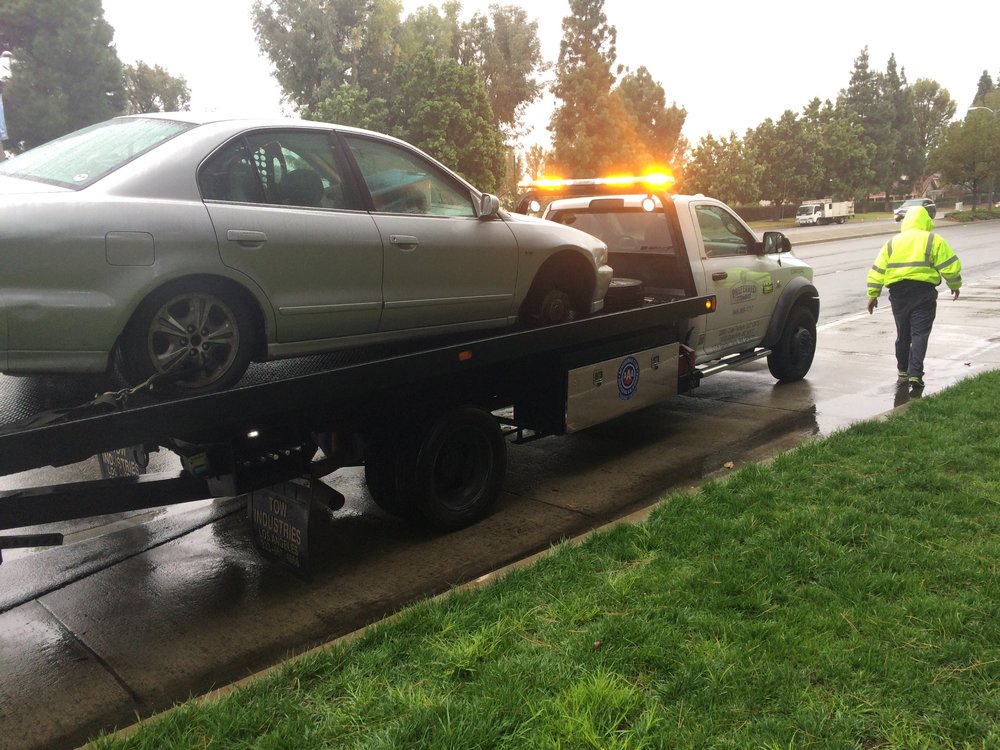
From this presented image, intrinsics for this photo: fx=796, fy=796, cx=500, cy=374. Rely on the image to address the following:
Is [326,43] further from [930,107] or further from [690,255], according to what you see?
[930,107]

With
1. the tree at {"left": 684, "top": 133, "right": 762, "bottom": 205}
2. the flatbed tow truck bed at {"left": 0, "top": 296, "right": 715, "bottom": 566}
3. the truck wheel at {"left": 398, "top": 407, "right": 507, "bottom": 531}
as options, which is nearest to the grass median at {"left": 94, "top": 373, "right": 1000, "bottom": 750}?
the truck wheel at {"left": 398, "top": 407, "right": 507, "bottom": 531}

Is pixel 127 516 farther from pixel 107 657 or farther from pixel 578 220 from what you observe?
pixel 578 220

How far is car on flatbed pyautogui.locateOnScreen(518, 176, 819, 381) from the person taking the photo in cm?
670

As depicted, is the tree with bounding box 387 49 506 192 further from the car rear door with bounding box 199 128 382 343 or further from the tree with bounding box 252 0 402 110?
the car rear door with bounding box 199 128 382 343

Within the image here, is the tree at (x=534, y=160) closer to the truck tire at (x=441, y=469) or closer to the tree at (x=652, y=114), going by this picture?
the tree at (x=652, y=114)

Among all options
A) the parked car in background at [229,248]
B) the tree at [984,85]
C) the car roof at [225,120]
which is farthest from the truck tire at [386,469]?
the tree at [984,85]

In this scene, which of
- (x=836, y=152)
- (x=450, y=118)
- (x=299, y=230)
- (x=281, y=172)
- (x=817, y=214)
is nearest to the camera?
(x=299, y=230)

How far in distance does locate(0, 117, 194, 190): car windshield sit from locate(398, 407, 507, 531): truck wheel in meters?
2.02

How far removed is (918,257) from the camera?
25.1 feet

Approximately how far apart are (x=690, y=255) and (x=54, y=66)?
103 feet

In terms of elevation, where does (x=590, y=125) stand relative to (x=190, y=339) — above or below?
above

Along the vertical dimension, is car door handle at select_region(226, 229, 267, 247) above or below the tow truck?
above

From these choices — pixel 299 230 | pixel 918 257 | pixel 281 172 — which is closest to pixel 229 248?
pixel 299 230

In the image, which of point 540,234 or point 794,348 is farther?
point 794,348
